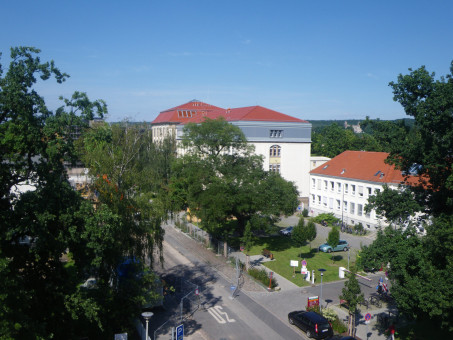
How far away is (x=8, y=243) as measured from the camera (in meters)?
13.8

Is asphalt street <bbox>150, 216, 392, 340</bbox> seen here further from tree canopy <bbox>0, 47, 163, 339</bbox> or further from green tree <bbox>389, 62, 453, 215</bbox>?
green tree <bbox>389, 62, 453, 215</bbox>

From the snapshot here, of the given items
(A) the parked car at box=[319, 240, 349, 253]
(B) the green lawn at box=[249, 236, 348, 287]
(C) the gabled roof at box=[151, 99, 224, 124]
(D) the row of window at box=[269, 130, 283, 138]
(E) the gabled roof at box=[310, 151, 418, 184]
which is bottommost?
(B) the green lawn at box=[249, 236, 348, 287]

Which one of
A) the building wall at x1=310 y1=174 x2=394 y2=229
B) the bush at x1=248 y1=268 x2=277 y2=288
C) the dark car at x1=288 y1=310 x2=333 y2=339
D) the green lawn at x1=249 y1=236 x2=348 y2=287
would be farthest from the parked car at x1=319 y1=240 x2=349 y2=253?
the dark car at x1=288 y1=310 x2=333 y2=339

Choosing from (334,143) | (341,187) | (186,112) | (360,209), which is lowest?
(360,209)

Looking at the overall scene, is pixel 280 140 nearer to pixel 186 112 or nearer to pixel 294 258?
pixel 294 258

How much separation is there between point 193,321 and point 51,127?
12378 mm

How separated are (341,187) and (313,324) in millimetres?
30914

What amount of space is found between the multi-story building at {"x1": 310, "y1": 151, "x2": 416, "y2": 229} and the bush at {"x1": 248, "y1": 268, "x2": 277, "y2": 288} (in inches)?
753

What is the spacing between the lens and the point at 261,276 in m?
26.8

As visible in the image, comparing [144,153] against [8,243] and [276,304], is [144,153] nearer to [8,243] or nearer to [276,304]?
[276,304]

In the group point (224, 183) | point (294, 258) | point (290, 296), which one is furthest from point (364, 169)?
point (290, 296)

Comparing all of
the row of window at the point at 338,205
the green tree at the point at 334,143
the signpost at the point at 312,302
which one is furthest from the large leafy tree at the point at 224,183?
the green tree at the point at 334,143

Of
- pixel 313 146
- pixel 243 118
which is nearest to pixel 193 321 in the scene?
pixel 243 118

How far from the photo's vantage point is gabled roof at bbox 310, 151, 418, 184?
42.4 meters
